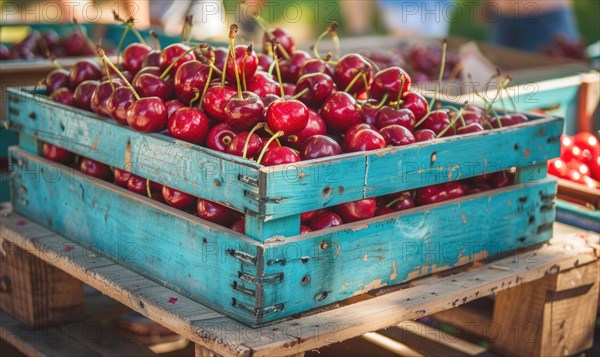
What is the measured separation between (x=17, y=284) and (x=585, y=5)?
318 inches

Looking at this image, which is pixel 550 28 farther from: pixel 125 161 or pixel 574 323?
pixel 125 161

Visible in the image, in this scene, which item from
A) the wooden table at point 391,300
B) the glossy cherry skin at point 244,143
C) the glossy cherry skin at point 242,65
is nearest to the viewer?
the wooden table at point 391,300

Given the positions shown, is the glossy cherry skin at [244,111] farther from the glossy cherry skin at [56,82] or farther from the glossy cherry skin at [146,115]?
the glossy cherry skin at [56,82]

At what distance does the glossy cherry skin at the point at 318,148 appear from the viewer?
6.33 ft

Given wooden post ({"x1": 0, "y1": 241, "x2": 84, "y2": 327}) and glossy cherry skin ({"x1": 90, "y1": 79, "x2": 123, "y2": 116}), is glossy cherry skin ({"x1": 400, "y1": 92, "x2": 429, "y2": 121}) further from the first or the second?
wooden post ({"x1": 0, "y1": 241, "x2": 84, "y2": 327})

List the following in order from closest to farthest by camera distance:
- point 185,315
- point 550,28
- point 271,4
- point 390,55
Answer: point 185,315
point 390,55
point 550,28
point 271,4

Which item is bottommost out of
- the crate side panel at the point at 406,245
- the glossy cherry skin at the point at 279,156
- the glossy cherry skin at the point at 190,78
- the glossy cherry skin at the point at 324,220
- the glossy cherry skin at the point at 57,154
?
the crate side panel at the point at 406,245

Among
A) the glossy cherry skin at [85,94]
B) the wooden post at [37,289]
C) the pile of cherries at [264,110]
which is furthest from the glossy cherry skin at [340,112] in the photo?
the wooden post at [37,289]

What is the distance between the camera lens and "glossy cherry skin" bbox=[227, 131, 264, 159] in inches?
75.5

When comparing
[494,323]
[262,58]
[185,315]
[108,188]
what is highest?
[262,58]

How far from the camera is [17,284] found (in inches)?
98.6

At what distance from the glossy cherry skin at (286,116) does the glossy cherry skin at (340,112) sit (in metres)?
0.19

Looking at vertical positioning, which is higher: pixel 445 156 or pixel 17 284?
pixel 445 156

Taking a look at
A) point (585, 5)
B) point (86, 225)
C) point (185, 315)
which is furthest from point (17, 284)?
point (585, 5)
